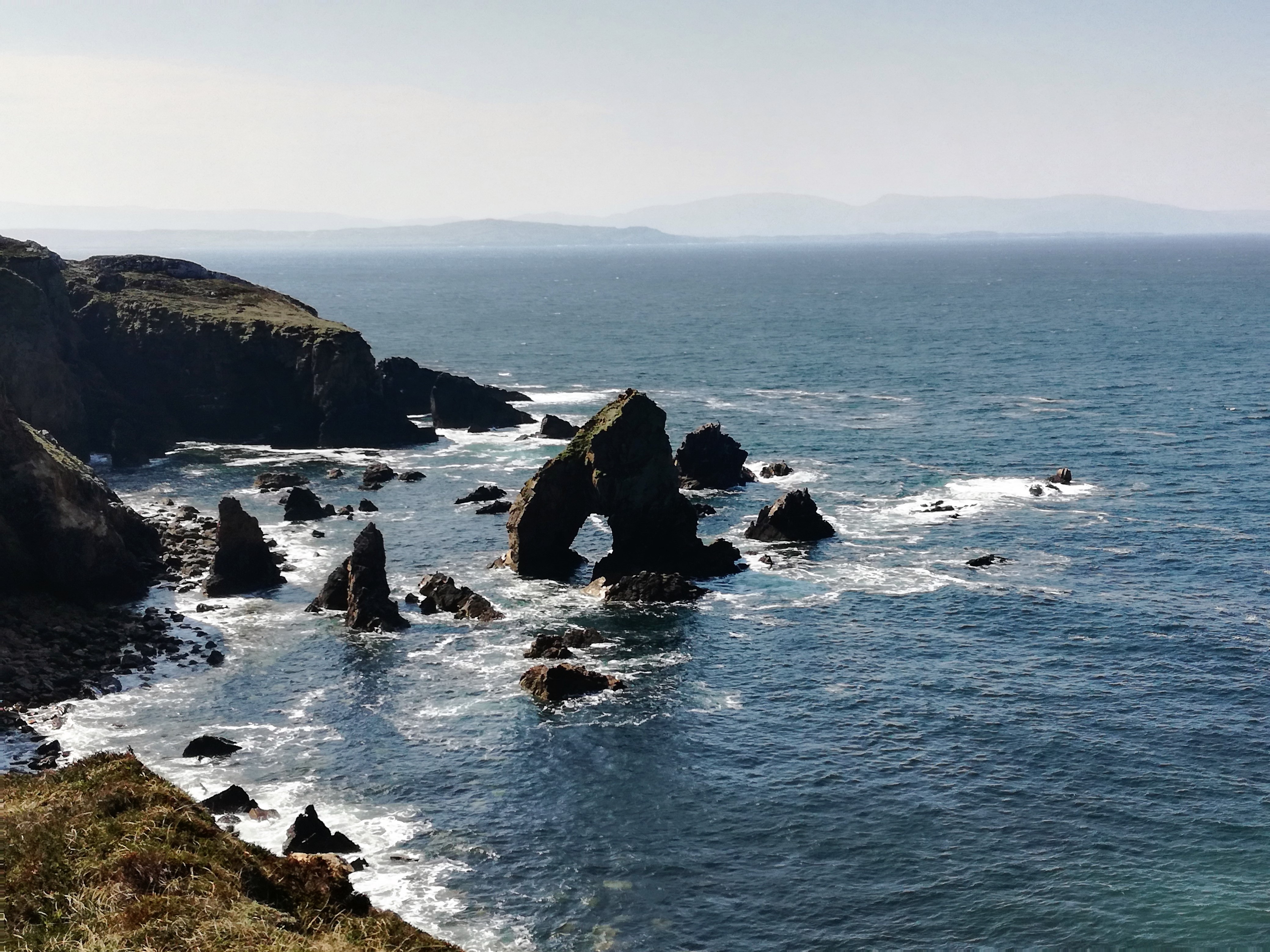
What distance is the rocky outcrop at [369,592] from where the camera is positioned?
244ft

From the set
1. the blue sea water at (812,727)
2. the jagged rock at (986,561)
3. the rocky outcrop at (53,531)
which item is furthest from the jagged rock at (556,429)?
the jagged rock at (986,561)

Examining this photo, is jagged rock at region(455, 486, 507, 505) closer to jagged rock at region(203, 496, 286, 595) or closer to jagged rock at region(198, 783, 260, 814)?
jagged rock at region(203, 496, 286, 595)

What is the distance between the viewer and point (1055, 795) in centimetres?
5366

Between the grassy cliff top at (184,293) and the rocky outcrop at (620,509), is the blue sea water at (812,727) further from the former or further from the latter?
→ the grassy cliff top at (184,293)

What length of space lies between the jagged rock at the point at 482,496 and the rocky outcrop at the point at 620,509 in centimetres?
1794

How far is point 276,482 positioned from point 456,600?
3824cm

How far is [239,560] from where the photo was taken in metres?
81.2

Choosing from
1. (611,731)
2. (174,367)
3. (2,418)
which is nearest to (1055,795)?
(611,731)

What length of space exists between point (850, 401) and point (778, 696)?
93131mm

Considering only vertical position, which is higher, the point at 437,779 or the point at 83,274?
the point at 83,274

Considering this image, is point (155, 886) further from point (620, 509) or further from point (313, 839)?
point (620, 509)

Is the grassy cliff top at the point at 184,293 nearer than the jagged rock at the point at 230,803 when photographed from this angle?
No

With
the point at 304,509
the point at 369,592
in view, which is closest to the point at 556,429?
the point at 304,509

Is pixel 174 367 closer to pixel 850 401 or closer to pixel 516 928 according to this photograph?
pixel 850 401
